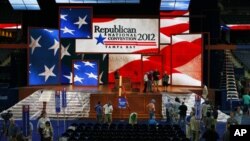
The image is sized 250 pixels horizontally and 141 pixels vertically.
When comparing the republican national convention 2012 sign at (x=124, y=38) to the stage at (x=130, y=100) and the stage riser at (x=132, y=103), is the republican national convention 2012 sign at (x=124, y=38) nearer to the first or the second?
the stage at (x=130, y=100)

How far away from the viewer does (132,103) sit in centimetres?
3756

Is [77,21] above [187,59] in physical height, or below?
above

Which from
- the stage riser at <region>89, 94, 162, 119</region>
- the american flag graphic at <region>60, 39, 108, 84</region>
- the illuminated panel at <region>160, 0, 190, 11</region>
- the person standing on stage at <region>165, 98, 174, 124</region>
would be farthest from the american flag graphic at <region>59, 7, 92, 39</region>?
the person standing on stage at <region>165, 98, 174, 124</region>

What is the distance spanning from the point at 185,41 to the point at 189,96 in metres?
7.71

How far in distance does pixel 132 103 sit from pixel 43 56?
10280mm

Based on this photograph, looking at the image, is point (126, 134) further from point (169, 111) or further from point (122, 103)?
point (122, 103)

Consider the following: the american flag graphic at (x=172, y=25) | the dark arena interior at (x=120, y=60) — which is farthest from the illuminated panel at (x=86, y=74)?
the american flag graphic at (x=172, y=25)

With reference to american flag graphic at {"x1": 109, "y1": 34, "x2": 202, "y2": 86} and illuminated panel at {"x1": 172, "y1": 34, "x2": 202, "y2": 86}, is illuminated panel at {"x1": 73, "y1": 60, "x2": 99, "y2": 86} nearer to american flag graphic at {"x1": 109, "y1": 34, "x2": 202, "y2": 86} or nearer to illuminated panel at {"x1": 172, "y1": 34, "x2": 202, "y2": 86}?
american flag graphic at {"x1": 109, "y1": 34, "x2": 202, "y2": 86}

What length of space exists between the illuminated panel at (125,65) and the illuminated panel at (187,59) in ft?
12.1

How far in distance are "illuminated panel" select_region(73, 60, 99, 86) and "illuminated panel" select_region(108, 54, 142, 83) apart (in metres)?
3.43

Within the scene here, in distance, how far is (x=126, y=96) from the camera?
37219mm

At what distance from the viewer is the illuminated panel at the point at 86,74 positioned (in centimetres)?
4384

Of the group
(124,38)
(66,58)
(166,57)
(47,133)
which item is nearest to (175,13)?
(166,57)

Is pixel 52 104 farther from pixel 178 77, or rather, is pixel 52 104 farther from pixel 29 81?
pixel 178 77
